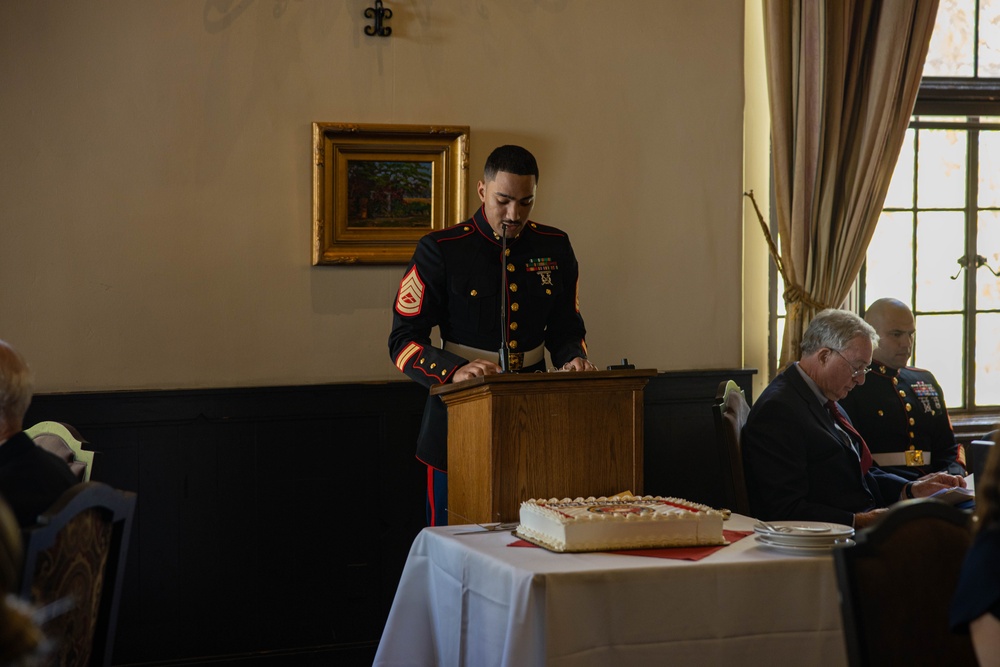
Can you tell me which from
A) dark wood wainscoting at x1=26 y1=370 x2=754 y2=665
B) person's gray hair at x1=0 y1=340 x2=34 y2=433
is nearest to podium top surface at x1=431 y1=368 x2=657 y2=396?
person's gray hair at x1=0 y1=340 x2=34 y2=433

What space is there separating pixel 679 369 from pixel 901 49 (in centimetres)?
159

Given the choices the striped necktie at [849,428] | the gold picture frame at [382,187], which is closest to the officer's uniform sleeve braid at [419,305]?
the gold picture frame at [382,187]

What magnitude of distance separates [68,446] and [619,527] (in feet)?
5.05

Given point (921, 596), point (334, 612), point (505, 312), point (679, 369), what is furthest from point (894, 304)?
point (921, 596)

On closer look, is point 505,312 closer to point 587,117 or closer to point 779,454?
point 779,454

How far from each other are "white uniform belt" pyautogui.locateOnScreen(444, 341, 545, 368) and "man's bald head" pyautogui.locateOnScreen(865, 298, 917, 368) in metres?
1.78

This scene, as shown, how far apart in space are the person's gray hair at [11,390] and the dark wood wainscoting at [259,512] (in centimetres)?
166

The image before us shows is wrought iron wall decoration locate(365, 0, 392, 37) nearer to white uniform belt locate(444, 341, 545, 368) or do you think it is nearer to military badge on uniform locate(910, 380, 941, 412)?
white uniform belt locate(444, 341, 545, 368)

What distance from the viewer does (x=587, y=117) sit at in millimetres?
4215

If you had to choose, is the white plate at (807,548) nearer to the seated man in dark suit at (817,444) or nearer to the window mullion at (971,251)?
the seated man in dark suit at (817,444)

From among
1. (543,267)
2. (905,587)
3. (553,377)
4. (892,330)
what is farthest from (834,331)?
(905,587)

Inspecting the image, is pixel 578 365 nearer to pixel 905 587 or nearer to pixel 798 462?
pixel 798 462

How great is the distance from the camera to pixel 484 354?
124 inches

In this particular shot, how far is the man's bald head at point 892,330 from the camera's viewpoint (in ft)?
14.3
